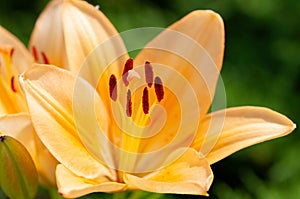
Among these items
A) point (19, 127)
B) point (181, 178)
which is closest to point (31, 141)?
point (19, 127)

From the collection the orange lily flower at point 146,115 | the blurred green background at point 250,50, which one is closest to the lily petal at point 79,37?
the orange lily flower at point 146,115

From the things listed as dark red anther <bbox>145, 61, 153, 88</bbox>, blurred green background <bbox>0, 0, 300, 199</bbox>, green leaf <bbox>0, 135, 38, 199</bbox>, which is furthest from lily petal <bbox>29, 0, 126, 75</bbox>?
blurred green background <bbox>0, 0, 300, 199</bbox>

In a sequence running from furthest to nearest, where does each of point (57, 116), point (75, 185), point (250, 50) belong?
point (250, 50) < point (57, 116) < point (75, 185)

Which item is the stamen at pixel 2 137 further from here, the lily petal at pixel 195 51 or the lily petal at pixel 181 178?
the lily petal at pixel 195 51

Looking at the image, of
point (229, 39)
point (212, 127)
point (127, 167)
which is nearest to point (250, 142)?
point (212, 127)

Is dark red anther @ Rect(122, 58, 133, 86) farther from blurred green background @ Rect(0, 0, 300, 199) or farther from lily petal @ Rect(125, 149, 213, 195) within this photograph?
blurred green background @ Rect(0, 0, 300, 199)

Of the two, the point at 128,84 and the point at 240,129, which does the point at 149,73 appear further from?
the point at 240,129
